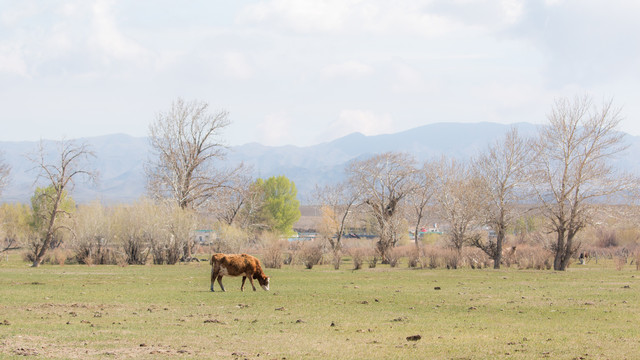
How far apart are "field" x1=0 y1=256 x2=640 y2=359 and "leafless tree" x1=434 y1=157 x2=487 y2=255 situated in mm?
20419

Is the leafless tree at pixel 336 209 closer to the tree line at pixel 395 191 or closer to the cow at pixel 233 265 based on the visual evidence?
the tree line at pixel 395 191

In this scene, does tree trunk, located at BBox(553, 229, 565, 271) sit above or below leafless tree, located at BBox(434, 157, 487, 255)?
below

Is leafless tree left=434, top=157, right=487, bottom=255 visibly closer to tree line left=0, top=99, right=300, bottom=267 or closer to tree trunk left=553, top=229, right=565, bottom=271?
tree trunk left=553, top=229, right=565, bottom=271

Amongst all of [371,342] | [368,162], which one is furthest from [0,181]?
[371,342]

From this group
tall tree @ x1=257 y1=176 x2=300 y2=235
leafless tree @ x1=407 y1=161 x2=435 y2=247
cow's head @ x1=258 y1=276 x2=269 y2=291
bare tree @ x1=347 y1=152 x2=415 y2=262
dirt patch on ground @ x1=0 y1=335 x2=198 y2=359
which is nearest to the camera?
dirt patch on ground @ x1=0 y1=335 x2=198 y2=359

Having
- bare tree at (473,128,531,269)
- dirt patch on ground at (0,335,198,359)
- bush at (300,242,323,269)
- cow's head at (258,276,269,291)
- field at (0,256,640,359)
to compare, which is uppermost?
bare tree at (473,128,531,269)

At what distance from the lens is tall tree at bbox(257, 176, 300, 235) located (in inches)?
4097

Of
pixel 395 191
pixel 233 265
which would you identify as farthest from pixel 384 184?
pixel 233 265

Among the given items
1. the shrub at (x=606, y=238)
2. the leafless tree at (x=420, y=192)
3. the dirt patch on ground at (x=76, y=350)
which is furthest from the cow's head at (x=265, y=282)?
the shrub at (x=606, y=238)

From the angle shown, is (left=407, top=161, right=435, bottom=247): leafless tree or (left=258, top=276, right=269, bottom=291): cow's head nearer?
(left=258, top=276, right=269, bottom=291): cow's head

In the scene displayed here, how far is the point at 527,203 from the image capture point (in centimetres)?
4722

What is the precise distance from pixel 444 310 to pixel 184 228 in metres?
32.9

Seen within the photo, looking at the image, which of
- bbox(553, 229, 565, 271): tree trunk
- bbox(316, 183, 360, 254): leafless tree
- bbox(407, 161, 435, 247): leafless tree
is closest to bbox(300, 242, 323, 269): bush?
bbox(316, 183, 360, 254): leafless tree

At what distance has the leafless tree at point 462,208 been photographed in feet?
158
